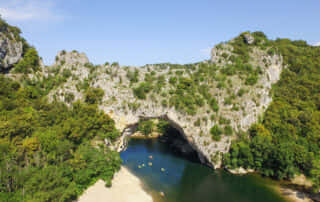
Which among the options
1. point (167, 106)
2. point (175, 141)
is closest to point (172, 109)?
point (167, 106)

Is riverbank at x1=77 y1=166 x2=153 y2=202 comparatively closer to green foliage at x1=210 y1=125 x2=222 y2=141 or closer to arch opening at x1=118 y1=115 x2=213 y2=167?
arch opening at x1=118 y1=115 x2=213 y2=167

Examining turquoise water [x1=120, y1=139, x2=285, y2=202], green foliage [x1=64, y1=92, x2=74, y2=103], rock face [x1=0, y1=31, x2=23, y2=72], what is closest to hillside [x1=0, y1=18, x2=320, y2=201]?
green foliage [x1=64, y1=92, x2=74, y2=103]

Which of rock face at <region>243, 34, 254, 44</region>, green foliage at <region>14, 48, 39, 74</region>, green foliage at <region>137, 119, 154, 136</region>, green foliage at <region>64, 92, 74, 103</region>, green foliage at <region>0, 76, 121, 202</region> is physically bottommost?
green foliage at <region>137, 119, 154, 136</region>

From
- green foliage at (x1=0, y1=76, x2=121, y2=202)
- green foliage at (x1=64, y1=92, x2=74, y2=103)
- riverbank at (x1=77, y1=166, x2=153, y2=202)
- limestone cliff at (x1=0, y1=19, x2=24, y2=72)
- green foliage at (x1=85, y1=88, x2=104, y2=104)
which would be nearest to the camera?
green foliage at (x1=0, y1=76, x2=121, y2=202)

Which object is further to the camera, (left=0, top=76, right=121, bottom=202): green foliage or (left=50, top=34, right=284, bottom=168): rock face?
(left=50, top=34, right=284, bottom=168): rock face

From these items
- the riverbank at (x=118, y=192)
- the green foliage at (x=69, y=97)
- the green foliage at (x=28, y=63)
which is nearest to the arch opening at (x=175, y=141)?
the riverbank at (x=118, y=192)

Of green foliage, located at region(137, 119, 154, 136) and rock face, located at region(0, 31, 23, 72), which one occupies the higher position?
rock face, located at region(0, 31, 23, 72)
